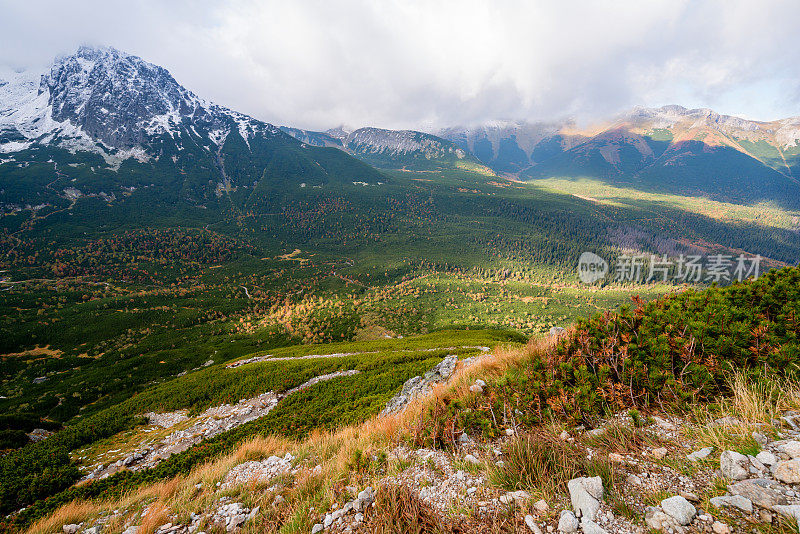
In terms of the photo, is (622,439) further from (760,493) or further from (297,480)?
(297,480)

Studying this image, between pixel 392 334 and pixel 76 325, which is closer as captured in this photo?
pixel 76 325

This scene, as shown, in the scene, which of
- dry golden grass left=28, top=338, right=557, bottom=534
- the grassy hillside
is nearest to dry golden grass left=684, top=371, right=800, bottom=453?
the grassy hillside

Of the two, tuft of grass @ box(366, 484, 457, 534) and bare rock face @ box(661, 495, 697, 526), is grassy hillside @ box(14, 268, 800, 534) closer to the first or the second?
tuft of grass @ box(366, 484, 457, 534)

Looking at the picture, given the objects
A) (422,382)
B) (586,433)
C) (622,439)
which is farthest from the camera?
(422,382)

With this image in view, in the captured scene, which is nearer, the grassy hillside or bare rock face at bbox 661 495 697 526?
bare rock face at bbox 661 495 697 526

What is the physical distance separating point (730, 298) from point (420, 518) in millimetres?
7723

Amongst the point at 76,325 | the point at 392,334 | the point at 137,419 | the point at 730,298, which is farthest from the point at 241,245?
the point at 730,298

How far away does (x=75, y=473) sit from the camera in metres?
10.6

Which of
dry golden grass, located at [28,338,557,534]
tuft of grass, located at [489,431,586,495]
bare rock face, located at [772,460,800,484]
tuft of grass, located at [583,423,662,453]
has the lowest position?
dry golden grass, located at [28,338,557,534]

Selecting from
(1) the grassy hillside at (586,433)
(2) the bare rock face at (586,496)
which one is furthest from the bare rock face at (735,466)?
(2) the bare rock face at (586,496)

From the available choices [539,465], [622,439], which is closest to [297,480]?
[539,465]

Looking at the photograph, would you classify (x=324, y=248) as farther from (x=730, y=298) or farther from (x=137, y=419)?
(x=730, y=298)

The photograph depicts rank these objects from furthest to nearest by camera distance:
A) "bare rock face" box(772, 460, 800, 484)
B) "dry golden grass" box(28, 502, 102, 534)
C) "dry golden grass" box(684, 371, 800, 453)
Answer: "dry golden grass" box(28, 502, 102, 534), "dry golden grass" box(684, 371, 800, 453), "bare rock face" box(772, 460, 800, 484)

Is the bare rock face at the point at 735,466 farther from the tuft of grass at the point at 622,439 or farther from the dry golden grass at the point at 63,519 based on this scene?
the dry golden grass at the point at 63,519
